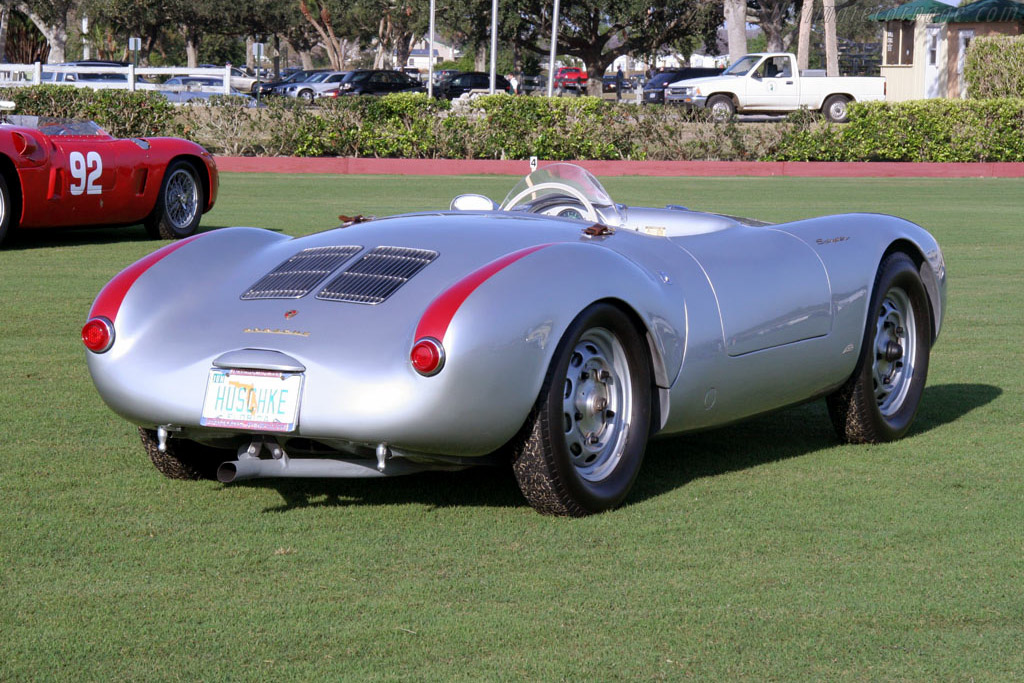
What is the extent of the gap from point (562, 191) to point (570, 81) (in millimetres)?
81499

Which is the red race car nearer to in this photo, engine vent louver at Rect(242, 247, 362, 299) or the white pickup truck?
engine vent louver at Rect(242, 247, 362, 299)

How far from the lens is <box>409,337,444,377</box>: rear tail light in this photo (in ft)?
13.1

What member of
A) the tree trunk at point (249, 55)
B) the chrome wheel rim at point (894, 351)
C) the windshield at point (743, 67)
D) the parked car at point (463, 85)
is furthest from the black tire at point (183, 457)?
the tree trunk at point (249, 55)

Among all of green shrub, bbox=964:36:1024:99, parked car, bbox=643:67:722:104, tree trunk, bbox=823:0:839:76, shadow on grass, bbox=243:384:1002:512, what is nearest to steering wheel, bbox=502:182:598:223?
shadow on grass, bbox=243:384:1002:512

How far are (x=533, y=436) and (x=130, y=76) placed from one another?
2949 centimetres

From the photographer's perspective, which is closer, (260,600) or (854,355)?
(260,600)

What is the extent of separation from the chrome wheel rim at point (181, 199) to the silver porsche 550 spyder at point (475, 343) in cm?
849

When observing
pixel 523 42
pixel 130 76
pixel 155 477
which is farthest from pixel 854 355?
pixel 523 42

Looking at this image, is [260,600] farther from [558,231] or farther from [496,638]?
[558,231]

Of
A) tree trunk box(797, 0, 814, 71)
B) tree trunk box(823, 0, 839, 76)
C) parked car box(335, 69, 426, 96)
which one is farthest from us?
parked car box(335, 69, 426, 96)

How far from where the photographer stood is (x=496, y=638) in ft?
11.3

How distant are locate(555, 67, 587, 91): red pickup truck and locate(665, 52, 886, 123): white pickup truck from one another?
113ft

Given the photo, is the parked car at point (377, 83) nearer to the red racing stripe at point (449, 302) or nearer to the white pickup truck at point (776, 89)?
the white pickup truck at point (776, 89)

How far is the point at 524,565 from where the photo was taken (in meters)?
4.01
